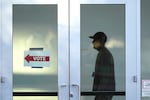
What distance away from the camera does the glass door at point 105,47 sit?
6137 mm

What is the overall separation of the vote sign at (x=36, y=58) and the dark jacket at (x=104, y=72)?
30.0 inches

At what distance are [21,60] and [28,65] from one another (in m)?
0.13

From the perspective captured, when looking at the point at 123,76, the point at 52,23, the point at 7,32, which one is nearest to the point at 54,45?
the point at 52,23

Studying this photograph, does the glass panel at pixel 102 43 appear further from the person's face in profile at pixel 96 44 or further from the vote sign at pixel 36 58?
the vote sign at pixel 36 58

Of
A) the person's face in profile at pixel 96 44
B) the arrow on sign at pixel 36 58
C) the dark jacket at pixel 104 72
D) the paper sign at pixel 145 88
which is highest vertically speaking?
the person's face in profile at pixel 96 44

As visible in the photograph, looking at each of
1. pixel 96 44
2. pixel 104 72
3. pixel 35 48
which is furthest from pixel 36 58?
pixel 104 72

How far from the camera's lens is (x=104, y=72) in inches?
244

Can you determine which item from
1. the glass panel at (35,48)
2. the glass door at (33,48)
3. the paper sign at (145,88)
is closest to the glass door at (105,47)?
the paper sign at (145,88)

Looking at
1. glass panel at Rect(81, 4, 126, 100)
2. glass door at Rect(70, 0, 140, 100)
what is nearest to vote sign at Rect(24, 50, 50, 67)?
glass door at Rect(70, 0, 140, 100)

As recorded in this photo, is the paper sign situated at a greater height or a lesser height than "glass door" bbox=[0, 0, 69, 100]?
lesser

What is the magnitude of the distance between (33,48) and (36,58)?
16 centimetres

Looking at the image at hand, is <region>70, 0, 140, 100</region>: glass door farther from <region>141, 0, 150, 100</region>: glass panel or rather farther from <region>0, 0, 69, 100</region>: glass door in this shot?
<region>0, 0, 69, 100</region>: glass door

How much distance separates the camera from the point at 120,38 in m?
6.18

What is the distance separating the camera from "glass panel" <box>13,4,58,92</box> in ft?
20.1
